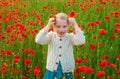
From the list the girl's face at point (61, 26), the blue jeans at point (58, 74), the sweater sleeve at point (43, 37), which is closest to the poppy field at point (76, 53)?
the blue jeans at point (58, 74)

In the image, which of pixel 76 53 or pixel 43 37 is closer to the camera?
pixel 43 37

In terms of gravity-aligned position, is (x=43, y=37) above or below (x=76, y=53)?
above

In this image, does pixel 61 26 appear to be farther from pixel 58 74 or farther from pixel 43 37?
pixel 58 74

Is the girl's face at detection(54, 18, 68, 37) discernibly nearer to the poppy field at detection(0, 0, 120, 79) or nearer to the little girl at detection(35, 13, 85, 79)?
the little girl at detection(35, 13, 85, 79)

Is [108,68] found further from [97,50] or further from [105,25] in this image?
[105,25]

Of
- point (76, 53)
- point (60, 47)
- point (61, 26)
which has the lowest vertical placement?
point (76, 53)

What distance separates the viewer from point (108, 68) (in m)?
4.38

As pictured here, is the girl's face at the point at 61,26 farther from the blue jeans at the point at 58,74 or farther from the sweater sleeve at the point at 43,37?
the blue jeans at the point at 58,74

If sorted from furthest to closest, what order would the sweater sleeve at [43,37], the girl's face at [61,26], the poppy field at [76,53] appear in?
the poppy field at [76,53]
the sweater sleeve at [43,37]
the girl's face at [61,26]

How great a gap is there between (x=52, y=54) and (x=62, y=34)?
0.23m

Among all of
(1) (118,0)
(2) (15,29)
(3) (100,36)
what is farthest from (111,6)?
(2) (15,29)

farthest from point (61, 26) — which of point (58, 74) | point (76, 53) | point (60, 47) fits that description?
point (76, 53)

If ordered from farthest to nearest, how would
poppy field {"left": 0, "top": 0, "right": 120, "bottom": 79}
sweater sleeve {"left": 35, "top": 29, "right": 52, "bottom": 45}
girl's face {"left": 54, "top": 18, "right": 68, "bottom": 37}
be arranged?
poppy field {"left": 0, "top": 0, "right": 120, "bottom": 79} < sweater sleeve {"left": 35, "top": 29, "right": 52, "bottom": 45} < girl's face {"left": 54, "top": 18, "right": 68, "bottom": 37}

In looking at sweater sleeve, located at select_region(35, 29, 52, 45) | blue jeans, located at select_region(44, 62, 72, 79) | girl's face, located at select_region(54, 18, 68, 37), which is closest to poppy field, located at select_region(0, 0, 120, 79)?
blue jeans, located at select_region(44, 62, 72, 79)
